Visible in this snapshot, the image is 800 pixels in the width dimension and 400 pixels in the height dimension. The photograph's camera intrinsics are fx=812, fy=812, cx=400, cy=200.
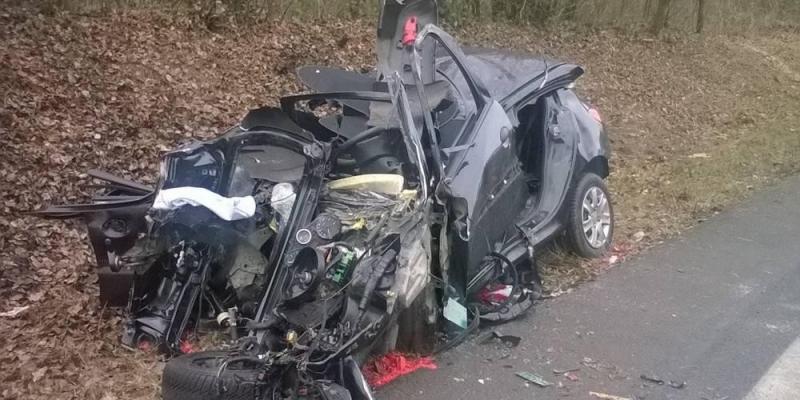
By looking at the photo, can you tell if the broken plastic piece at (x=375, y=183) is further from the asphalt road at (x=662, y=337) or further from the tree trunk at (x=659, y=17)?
the tree trunk at (x=659, y=17)

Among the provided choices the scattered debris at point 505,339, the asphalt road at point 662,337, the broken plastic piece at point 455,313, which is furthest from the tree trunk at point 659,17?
the broken plastic piece at point 455,313

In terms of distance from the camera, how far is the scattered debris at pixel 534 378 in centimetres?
464

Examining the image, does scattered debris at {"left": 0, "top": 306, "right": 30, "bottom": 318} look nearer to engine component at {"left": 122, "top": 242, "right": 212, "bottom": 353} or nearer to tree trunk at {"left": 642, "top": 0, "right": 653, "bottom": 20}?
engine component at {"left": 122, "top": 242, "right": 212, "bottom": 353}

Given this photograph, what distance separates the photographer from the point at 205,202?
14.6 ft

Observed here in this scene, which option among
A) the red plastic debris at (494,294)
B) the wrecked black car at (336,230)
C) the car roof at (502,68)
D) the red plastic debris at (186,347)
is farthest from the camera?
the car roof at (502,68)

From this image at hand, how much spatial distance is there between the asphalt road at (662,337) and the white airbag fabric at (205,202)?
129cm

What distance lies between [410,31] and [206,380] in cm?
293

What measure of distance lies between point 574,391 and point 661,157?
6.45 m

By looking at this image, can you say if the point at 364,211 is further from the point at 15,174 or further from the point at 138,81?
the point at 138,81

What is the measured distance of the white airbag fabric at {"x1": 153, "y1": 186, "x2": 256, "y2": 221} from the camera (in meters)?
→ 4.46

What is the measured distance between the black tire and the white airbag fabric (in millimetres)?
813

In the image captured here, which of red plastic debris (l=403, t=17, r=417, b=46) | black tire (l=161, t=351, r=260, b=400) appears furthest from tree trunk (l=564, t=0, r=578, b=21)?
black tire (l=161, t=351, r=260, b=400)

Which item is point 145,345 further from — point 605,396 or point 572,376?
point 605,396

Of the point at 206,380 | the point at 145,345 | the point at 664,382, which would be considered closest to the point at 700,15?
the point at 664,382
